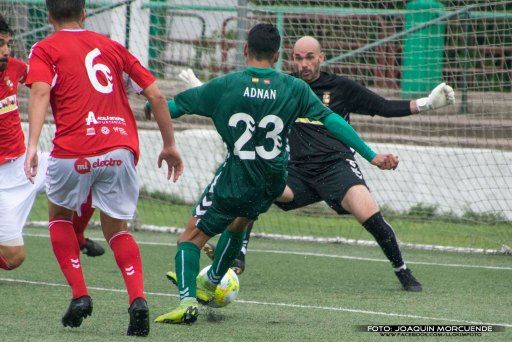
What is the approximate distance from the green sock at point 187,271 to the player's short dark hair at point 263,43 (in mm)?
1210

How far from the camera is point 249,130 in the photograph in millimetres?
6543

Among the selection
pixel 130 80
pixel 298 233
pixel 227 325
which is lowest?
pixel 298 233

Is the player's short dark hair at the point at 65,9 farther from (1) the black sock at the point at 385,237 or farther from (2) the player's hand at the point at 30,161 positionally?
(1) the black sock at the point at 385,237

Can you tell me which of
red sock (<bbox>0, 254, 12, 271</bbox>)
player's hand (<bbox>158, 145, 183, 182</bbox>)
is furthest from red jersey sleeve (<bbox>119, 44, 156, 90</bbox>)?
red sock (<bbox>0, 254, 12, 271</bbox>)

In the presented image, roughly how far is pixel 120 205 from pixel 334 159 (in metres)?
3.10

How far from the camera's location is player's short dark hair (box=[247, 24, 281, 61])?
21.5ft

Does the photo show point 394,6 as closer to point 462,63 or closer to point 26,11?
point 462,63

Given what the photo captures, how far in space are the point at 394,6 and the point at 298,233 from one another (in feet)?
10.1

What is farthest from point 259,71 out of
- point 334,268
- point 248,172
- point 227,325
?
Result: point 334,268

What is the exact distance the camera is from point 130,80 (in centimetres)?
634

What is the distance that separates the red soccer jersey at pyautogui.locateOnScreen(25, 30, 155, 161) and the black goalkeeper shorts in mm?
2843

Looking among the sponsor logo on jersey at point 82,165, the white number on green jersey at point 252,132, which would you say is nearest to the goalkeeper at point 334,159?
the white number on green jersey at point 252,132

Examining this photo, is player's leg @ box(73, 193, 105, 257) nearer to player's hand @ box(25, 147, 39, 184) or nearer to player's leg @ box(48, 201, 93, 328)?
player's leg @ box(48, 201, 93, 328)

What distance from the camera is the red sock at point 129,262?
6.12 metres
